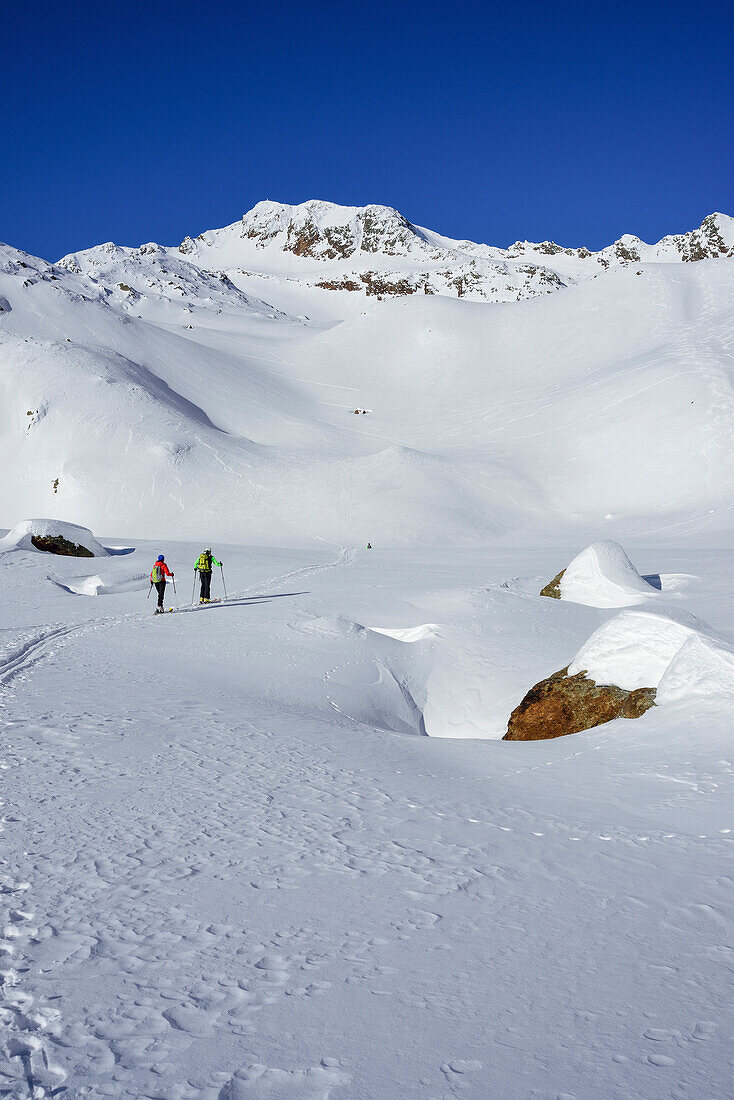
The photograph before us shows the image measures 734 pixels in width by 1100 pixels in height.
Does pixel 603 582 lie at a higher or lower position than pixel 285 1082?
higher

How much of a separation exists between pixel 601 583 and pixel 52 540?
1985cm

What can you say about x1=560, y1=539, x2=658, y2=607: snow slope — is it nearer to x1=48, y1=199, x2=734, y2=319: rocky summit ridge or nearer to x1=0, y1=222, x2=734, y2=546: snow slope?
x1=0, y1=222, x2=734, y2=546: snow slope

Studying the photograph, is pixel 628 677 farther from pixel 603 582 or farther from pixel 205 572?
pixel 205 572

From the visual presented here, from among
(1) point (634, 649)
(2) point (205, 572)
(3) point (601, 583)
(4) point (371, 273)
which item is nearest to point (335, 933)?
(1) point (634, 649)

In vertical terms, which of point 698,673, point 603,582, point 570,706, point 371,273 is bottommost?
point 570,706

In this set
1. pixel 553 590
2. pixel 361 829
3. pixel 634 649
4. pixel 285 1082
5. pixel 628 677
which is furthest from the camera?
pixel 553 590

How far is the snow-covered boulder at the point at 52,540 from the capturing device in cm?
2702

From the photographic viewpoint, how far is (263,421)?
56.5m

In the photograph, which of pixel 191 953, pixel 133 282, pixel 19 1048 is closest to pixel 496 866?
pixel 191 953

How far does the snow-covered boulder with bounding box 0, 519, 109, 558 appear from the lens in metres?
27.0

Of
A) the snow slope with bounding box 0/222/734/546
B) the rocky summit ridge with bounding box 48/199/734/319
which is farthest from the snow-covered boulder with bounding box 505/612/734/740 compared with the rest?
the rocky summit ridge with bounding box 48/199/734/319

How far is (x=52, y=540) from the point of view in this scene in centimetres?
2739

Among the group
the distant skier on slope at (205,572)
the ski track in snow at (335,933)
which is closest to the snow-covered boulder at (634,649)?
the ski track in snow at (335,933)

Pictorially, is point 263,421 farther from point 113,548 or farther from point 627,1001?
point 627,1001
